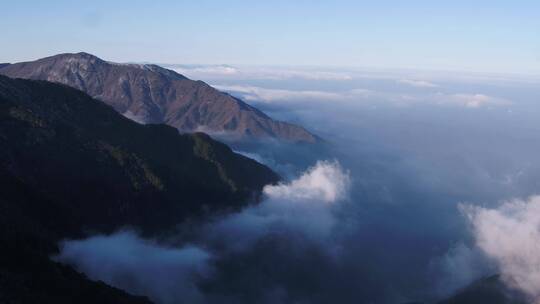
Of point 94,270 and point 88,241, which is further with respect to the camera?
point 88,241

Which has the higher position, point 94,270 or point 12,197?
point 12,197

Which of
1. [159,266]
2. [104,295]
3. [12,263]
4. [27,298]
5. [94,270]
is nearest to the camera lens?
[27,298]

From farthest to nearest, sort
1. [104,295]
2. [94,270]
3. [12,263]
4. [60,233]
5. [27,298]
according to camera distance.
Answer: [60,233] < [94,270] < [104,295] < [12,263] < [27,298]

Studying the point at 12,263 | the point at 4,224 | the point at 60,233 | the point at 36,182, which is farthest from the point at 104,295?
the point at 36,182

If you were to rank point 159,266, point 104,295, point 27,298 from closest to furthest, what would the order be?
point 27,298 → point 104,295 → point 159,266

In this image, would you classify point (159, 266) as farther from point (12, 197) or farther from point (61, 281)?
point (61, 281)

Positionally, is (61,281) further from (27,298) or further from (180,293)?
(180,293)

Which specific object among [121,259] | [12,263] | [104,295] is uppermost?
[12,263]

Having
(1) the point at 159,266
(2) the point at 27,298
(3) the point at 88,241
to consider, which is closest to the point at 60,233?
(3) the point at 88,241

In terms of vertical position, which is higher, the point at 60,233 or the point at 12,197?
the point at 12,197
